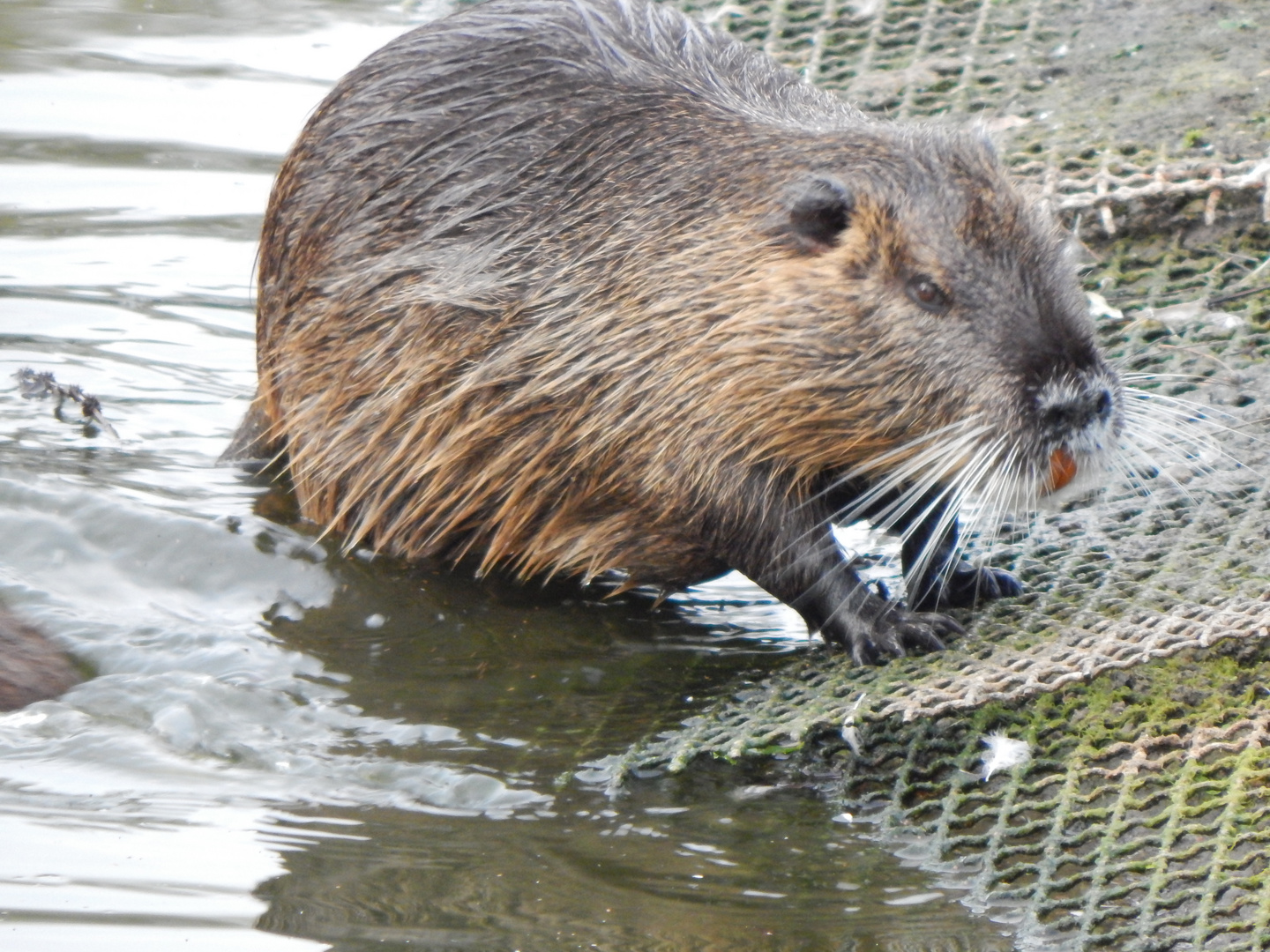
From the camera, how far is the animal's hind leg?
11.9 ft

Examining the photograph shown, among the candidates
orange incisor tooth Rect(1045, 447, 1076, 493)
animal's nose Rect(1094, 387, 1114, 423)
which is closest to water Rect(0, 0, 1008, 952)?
orange incisor tooth Rect(1045, 447, 1076, 493)

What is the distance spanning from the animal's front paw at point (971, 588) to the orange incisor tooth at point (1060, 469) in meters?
0.43

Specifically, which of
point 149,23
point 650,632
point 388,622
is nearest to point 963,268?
point 650,632

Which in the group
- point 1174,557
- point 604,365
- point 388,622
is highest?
point 604,365

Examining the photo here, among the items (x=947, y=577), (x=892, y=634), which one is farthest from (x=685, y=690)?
(x=947, y=577)

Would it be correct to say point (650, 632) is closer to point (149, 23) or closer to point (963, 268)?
point (963, 268)

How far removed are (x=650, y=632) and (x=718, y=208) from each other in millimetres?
947

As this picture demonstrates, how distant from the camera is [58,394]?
4.70m

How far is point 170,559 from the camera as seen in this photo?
4035 millimetres

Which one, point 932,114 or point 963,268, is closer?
point 963,268

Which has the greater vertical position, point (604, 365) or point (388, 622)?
point (604, 365)

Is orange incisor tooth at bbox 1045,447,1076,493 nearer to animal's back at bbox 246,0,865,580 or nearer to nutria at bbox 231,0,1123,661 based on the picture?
nutria at bbox 231,0,1123,661

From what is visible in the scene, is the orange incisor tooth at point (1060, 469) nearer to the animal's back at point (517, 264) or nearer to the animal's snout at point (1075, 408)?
the animal's snout at point (1075, 408)

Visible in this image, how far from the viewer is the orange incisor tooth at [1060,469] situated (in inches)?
126
